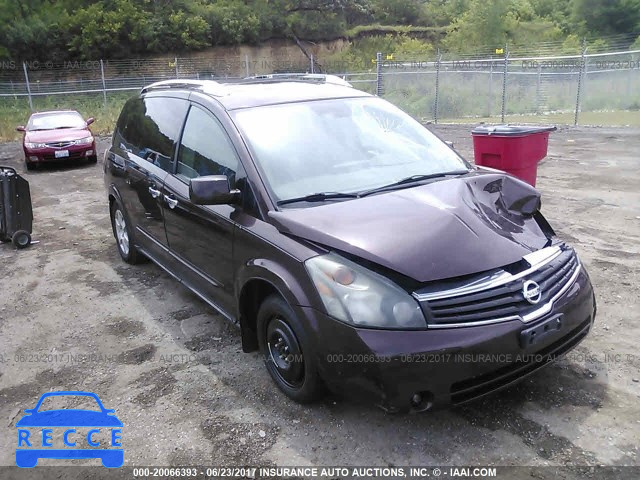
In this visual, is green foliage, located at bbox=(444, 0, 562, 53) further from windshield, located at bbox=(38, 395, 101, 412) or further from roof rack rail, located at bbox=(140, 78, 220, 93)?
windshield, located at bbox=(38, 395, 101, 412)

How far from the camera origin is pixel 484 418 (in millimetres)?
3072

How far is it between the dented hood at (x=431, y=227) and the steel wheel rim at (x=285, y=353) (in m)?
0.57

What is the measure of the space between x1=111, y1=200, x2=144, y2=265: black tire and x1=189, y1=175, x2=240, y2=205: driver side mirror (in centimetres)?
251

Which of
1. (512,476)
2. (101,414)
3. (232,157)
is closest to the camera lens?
(512,476)

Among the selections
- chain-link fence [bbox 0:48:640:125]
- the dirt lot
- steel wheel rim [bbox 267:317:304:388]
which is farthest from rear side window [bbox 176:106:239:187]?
chain-link fence [bbox 0:48:640:125]

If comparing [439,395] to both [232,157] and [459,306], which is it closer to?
Answer: [459,306]

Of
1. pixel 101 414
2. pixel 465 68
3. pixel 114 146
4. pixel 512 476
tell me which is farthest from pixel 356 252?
pixel 465 68

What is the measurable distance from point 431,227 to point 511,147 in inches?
138

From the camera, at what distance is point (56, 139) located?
12.9 m

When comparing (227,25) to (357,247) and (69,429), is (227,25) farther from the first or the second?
(357,247)

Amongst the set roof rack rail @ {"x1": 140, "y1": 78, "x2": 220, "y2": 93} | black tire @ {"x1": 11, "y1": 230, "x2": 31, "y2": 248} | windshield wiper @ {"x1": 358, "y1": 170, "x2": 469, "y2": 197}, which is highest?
roof rack rail @ {"x1": 140, "y1": 78, "x2": 220, "y2": 93}

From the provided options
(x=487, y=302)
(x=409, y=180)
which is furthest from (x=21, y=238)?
(x=487, y=302)

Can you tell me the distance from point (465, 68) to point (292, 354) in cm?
2218

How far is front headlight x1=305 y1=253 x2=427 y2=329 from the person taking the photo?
8.86 feet
